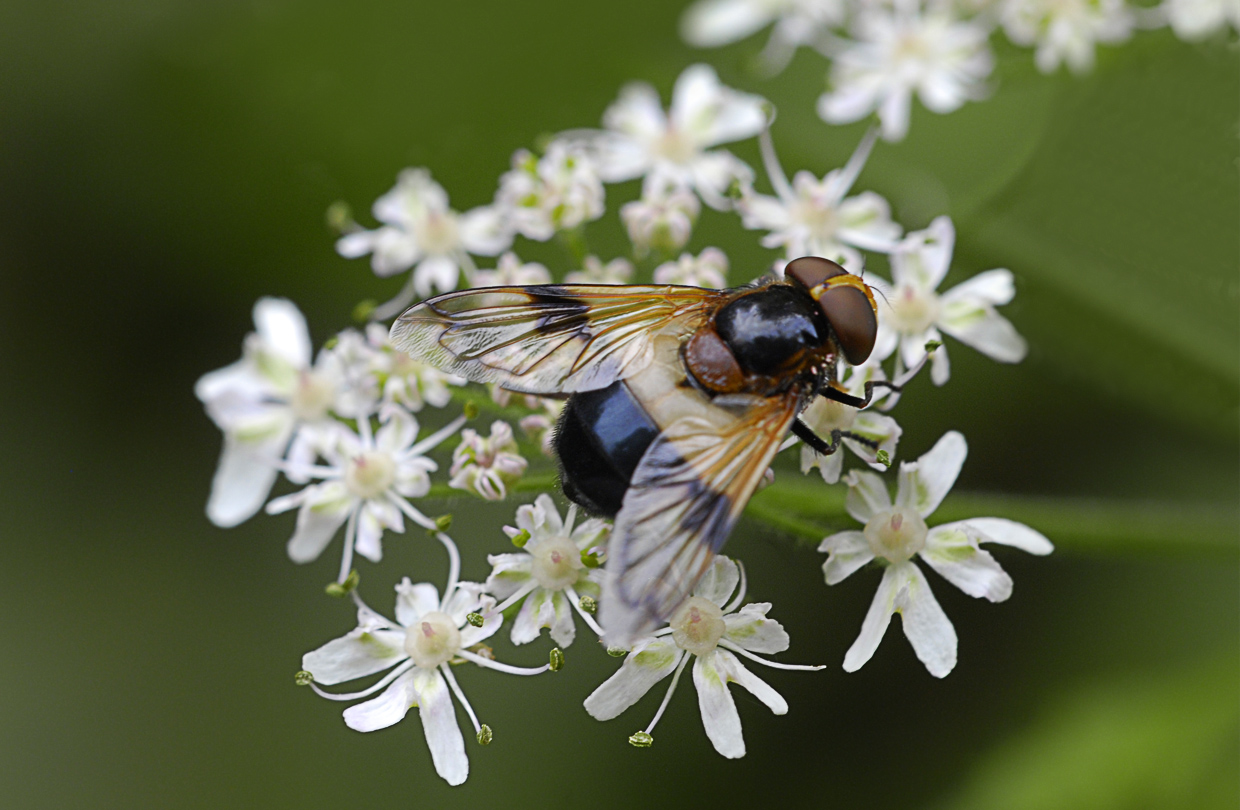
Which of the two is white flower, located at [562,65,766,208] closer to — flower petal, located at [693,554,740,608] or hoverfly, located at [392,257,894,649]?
hoverfly, located at [392,257,894,649]

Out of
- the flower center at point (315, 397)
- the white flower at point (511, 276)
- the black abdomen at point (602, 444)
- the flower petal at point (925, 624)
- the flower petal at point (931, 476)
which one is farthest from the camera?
the flower center at point (315, 397)

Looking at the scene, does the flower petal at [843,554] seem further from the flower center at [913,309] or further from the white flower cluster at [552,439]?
the flower center at [913,309]

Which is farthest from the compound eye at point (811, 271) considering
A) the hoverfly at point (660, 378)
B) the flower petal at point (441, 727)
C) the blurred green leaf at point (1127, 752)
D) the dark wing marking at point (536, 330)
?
the blurred green leaf at point (1127, 752)

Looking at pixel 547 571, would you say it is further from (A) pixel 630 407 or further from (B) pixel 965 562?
(B) pixel 965 562

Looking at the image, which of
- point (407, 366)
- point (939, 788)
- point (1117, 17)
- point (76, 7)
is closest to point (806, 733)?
point (939, 788)

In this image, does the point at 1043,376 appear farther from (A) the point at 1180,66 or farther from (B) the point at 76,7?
(B) the point at 76,7

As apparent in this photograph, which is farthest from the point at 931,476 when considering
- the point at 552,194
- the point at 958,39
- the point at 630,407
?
the point at 958,39

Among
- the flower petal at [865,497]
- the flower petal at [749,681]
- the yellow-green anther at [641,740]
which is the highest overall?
the flower petal at [865,497]
